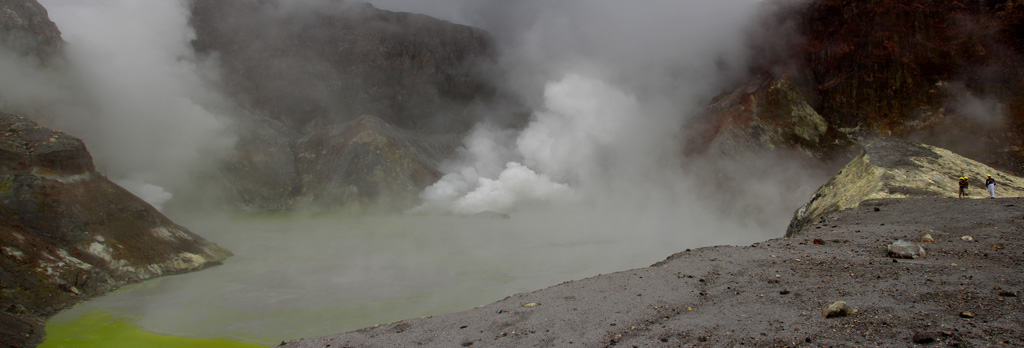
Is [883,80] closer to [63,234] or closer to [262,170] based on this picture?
[63,234]

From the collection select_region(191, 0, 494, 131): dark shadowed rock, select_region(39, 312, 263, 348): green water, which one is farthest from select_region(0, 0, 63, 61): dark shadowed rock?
select_region(39, 312, 263, 348): green water

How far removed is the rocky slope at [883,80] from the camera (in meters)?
28.2

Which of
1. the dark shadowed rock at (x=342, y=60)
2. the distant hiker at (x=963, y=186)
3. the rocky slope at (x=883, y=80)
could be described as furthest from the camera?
the dark shadowed rock at (x=342, y=60)

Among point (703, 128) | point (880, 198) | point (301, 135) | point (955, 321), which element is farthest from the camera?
point (301, 135)

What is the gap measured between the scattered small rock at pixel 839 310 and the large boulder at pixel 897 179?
36.9ft

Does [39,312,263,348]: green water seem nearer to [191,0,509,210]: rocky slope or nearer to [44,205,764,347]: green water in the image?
[44,205,764,347]: green water

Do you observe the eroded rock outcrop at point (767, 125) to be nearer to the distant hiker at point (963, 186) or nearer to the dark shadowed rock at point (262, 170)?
the distant hiker at point (963, 186)

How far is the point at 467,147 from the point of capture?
5978 centimetres

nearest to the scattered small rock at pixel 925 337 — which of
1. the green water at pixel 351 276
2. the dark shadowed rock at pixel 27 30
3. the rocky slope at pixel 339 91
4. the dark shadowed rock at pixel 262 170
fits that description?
the green water at pixel 351 276

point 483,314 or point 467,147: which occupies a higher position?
point 467,147

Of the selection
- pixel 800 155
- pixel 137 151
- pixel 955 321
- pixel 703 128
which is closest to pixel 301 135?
pixel 137 151

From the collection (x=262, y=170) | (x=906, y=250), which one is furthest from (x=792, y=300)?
(x=262, y=170)

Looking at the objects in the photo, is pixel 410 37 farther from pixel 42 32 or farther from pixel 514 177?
pixel 42 32

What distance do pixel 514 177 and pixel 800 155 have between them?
24.9 metres
